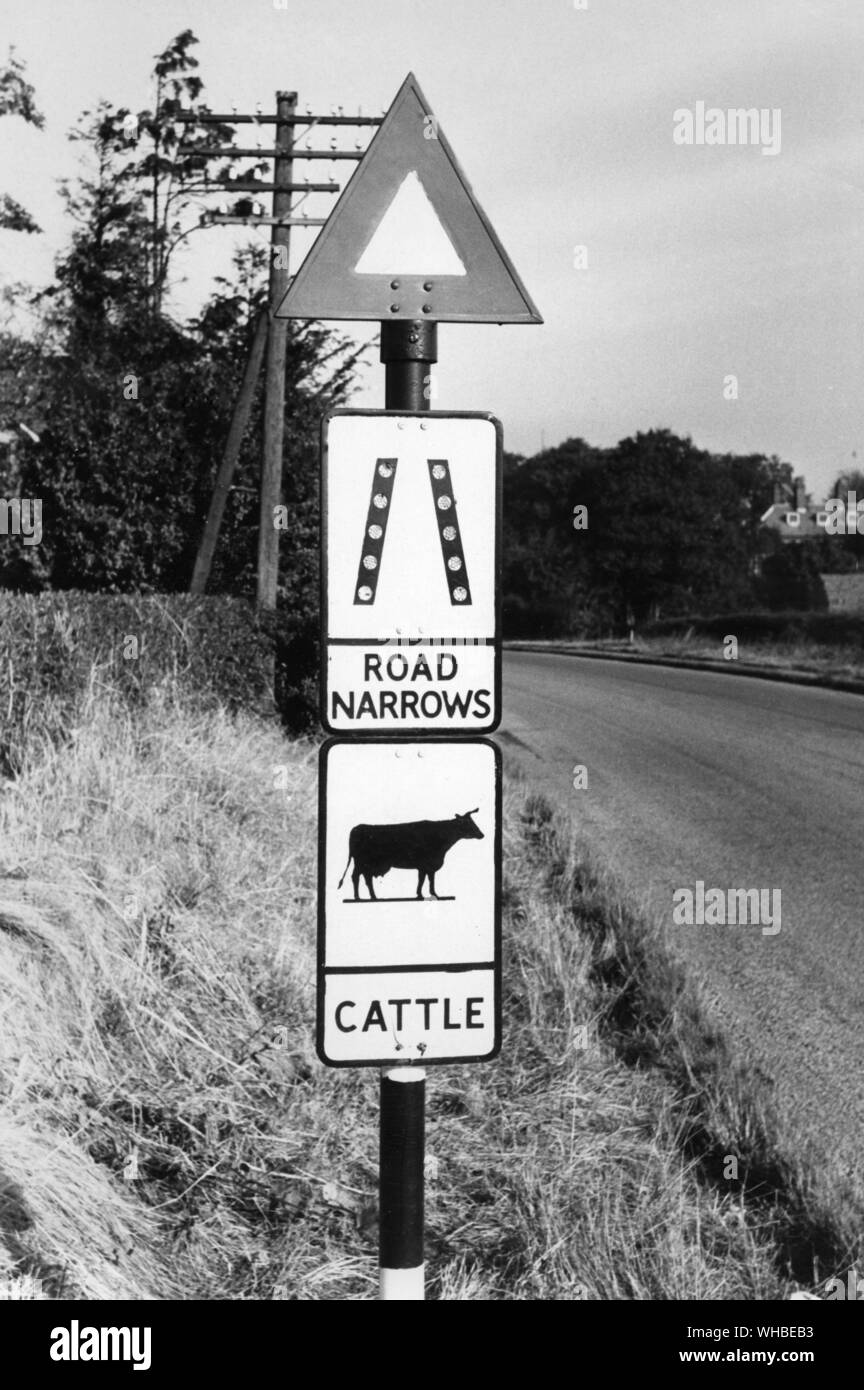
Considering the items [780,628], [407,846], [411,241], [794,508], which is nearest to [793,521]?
[794,508]

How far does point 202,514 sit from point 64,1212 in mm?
17552

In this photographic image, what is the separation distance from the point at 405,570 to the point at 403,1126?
89 cm

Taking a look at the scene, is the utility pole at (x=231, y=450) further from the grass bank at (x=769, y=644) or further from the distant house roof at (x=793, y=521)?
the distant house roof at (x=793, y=521)

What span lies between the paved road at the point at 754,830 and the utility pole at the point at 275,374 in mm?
3069

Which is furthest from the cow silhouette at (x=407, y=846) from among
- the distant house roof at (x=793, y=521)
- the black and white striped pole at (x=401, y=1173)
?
the distant house roof at (x=793, y=521)

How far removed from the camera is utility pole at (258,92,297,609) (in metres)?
17.2

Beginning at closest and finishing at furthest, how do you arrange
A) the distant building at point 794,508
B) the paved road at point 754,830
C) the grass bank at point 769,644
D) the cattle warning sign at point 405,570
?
the cattle warning sign at point 405,570
the paved road at point 754,830
the grass bank at point 769,644
the distant building at point 794,508

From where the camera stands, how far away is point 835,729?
16.9 meters

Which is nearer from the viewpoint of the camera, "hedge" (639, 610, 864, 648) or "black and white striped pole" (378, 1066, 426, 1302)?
"black and white striped pole" (378, 1066, 426, 1302)

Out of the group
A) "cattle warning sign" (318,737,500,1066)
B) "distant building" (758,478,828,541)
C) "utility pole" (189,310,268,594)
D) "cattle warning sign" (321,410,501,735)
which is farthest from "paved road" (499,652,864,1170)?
"distant building" (758,478,828,541)

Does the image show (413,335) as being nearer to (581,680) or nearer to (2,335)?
(2,335)

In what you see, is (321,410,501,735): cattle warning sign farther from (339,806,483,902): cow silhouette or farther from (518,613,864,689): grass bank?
(518,613,864,689): grass bank

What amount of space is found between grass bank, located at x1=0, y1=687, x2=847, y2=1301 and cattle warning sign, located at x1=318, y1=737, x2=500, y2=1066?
1.20 meters

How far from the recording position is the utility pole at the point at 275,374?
17188 millimetres
